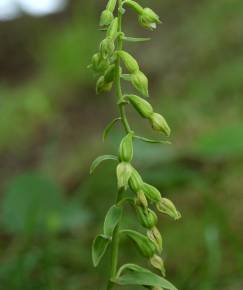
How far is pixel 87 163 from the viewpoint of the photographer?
4598 mm

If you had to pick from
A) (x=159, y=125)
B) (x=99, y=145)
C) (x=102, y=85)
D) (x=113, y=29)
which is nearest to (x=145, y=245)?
(x=159, y=125)

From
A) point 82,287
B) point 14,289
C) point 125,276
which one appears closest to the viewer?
point 125,276

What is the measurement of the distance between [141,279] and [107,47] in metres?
0.57

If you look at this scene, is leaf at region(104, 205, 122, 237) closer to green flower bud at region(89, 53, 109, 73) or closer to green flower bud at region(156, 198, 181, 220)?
green flower bud at region(156, 198, 181, 220)

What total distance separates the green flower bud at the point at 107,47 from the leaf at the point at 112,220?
378 millimetres

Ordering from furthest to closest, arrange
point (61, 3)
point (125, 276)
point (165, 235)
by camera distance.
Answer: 1. point (61, 3)
2. point (165, 235)
3. point (125, 276)

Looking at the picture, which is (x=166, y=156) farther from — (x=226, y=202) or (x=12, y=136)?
(x=12, y=136)

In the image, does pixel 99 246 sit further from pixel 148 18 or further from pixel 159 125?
pixel 148 18

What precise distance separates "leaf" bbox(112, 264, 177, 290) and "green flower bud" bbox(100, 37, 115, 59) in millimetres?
534

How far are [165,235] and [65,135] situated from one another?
10.7ft

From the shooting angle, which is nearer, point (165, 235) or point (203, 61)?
point (165, 235)

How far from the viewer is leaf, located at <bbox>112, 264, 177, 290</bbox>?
1.73 meters

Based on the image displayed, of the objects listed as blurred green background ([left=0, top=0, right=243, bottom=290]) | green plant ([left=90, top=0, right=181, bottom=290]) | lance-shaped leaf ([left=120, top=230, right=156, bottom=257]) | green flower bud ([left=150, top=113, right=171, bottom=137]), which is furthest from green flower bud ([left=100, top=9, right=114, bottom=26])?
blurred green background ([left=0, top=0, right=243, bottom=290])

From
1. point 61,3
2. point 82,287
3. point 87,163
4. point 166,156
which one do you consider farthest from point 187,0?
point 82,287
